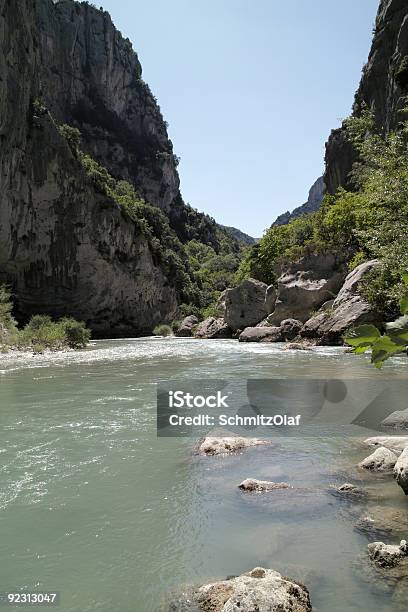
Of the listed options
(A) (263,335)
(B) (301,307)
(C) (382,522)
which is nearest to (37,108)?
(A) (263,335)

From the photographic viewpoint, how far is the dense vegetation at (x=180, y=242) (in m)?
58.4

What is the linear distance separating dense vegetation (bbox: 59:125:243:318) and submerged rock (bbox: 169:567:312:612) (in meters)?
53.1

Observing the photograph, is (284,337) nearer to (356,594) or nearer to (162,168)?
(356,594)

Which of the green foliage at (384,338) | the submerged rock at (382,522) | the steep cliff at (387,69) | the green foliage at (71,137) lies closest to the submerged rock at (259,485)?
the submerged rock at (382,522)

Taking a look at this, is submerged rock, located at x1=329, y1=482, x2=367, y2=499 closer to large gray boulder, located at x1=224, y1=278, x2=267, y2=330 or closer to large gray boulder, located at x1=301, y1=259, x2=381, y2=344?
large gray boulder, located at x1=301, y1=259, x2=381, y2=344

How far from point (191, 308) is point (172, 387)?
57.5 m

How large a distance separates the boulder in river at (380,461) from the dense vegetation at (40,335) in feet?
74.6

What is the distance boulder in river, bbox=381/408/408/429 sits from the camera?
8.63 metres

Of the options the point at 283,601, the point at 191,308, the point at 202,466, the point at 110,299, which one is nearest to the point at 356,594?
the point at 283,601

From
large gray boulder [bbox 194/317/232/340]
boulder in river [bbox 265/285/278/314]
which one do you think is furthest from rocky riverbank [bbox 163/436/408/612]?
large gray boulder [bbox 194/317/232/340]

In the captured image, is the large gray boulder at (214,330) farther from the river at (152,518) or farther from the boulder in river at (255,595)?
the boulder in river at (255,595)

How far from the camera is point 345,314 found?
25.6m

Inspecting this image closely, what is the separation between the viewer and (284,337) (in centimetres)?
3219

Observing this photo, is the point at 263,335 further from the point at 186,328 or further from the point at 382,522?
the point at 382,522
